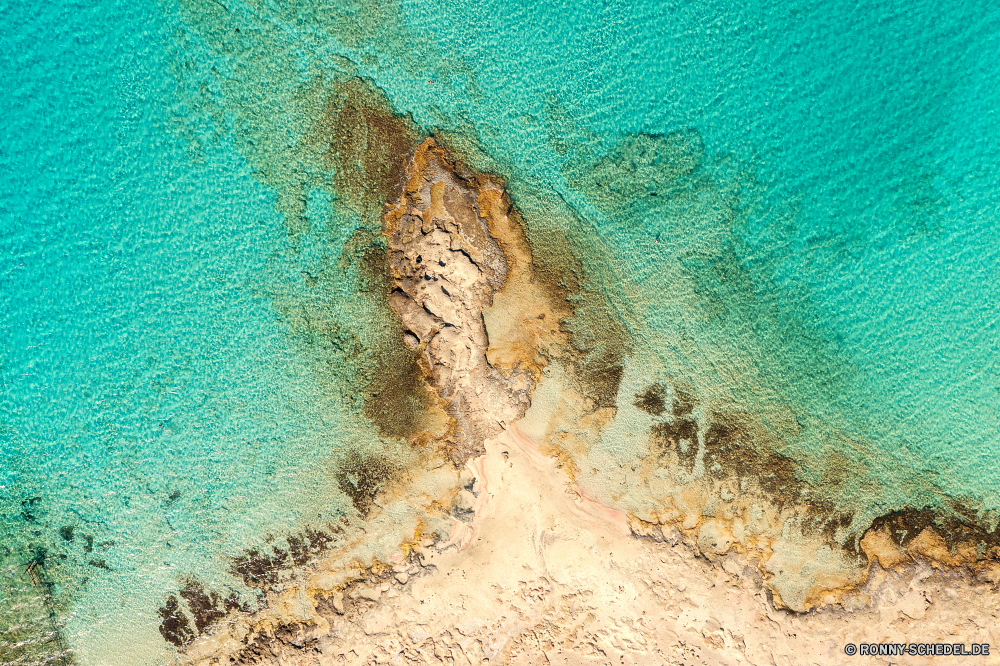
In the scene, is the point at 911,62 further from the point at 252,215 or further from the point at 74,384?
the point at 74,384

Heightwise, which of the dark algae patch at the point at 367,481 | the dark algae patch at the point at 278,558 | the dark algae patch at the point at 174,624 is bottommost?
the dark algae patch at the point at 174,624

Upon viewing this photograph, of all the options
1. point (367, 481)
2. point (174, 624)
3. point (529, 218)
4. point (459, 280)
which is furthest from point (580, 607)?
point (174, 624)

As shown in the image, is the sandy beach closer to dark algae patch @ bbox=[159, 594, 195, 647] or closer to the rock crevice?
the rock crevice

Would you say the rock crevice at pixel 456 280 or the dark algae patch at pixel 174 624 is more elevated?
the rock crevice at pixel 456 280

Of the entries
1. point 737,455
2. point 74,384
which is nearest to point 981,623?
point 737,455

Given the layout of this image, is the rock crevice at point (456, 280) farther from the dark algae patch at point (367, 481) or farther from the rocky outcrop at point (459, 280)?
the dark algae patch at point (367, 481)

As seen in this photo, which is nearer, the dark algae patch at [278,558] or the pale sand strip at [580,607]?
the pale sand strip at [580,607]

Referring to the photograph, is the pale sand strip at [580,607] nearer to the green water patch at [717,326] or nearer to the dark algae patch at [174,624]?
the green water patch at [717,326]

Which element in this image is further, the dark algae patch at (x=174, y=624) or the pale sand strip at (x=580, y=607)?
the dark algae patch at (x=174, y=624)

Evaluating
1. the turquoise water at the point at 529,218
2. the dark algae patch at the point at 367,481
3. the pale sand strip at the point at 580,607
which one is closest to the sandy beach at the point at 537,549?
the pale sand strip at the point at 580,607

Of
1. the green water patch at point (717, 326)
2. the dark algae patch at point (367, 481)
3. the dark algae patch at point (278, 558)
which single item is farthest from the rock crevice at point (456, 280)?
the dark algae patch at point (278, 558)

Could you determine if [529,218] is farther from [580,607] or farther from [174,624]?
[174,624]
